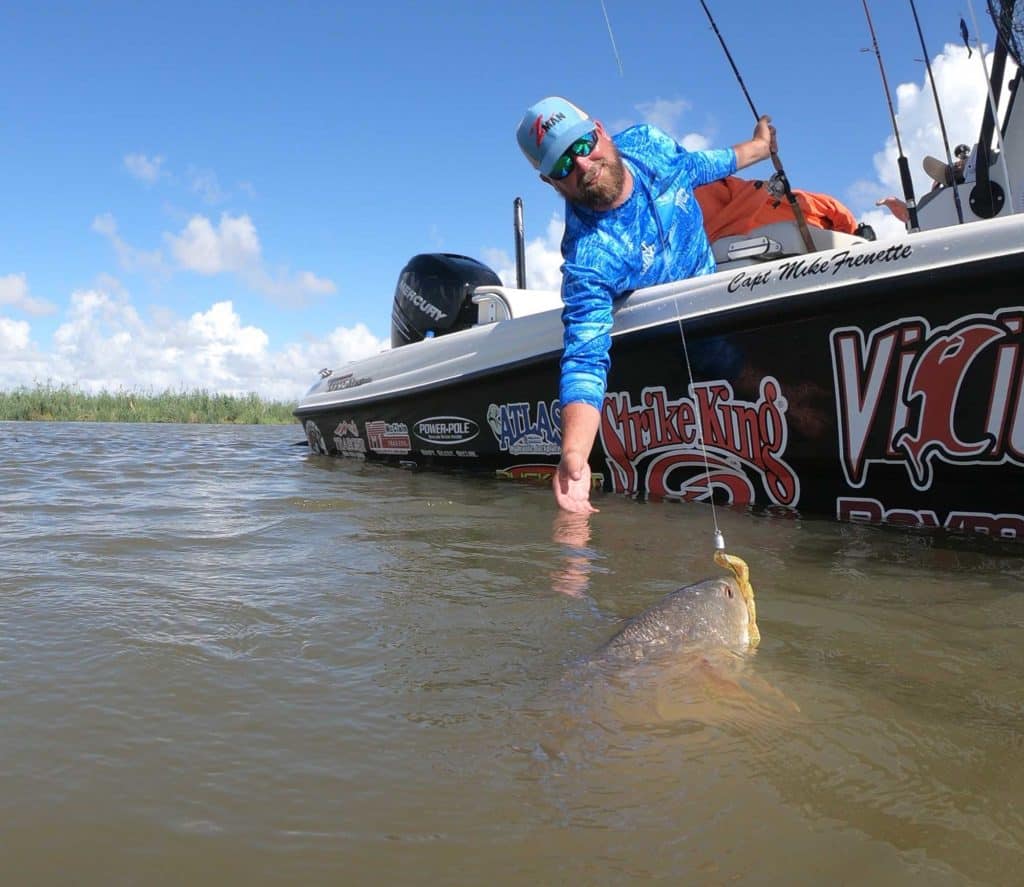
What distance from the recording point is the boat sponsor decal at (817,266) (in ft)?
9.48

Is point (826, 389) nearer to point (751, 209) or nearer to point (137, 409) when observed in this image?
point (751, 209)

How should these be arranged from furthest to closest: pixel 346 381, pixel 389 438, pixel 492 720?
1. pixel 346 381
2. pixel 389 438
3. pixel 492 720

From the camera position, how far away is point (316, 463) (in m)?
6.30

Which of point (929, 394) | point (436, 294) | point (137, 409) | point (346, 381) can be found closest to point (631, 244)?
point (929, 394)

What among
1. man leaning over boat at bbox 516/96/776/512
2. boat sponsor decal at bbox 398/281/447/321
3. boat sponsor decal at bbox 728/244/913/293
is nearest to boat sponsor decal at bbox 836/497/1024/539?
boat sponsor decal at bbox 728/244/913/293

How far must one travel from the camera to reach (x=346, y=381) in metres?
6.24

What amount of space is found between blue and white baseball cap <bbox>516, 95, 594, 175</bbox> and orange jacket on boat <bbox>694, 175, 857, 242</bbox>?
123 centimetres

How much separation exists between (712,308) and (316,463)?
3.73 metres

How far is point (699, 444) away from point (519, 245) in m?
3.11

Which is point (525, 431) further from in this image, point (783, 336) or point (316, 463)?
point (316, 463)

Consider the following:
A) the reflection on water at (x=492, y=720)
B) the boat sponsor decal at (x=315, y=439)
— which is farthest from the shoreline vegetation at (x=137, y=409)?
the reflection on water at (x=492, y=720)

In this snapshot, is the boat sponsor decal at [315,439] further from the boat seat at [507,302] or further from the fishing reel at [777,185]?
the fishing reel at [777,185]

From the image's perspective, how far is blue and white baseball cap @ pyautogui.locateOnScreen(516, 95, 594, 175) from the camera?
10.3 ft

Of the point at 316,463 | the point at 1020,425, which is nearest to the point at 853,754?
the point at 1020,425
